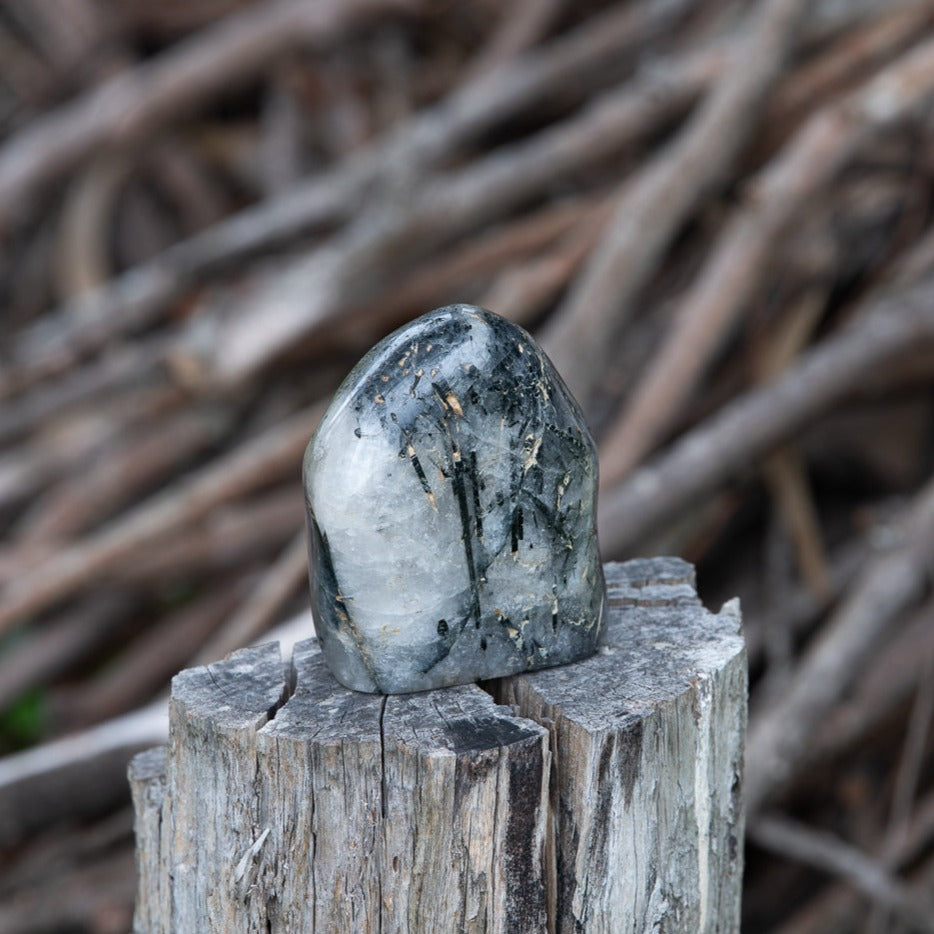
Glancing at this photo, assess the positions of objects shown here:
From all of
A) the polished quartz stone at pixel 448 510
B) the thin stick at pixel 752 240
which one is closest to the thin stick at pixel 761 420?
the thin stick at pixel 752 240

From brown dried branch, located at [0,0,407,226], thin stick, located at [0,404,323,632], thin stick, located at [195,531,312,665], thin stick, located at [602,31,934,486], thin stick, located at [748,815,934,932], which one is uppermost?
brown dried branch, located at [0,0,407,226]

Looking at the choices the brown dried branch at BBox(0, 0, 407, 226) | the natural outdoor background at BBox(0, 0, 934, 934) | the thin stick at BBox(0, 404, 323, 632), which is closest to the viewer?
the natural outdoor background at BBox(0, 0, 934, 934)

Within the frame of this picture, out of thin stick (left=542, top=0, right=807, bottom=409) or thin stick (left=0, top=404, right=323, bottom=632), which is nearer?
thin stick (left=542, top=0, right=807, bottom=409)

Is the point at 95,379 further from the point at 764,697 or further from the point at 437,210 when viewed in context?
the point at 764,697

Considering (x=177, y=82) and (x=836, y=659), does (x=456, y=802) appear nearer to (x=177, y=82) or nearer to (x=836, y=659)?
(x=836, y=659)

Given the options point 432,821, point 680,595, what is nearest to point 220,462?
point 680,595

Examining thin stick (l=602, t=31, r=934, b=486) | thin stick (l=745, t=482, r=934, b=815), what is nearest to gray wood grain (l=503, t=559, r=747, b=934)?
thin stick (l=745, t=482, r=934, b=815)

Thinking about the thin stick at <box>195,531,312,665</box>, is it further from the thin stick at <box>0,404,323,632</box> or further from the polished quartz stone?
the polished quartz stone
